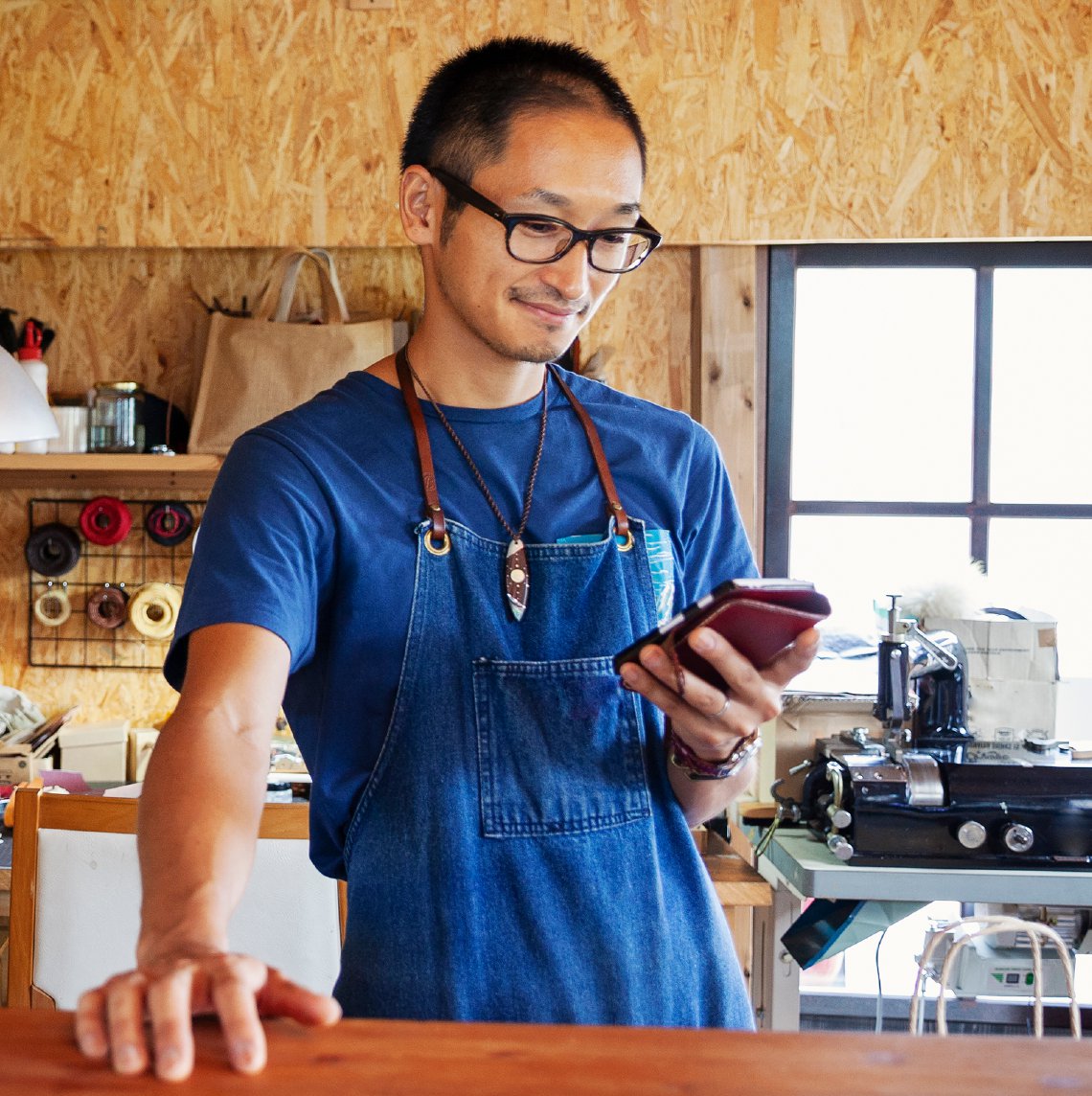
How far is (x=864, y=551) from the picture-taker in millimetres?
3457

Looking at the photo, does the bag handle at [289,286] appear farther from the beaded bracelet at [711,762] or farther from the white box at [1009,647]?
the beaded bracelet at [711,762]

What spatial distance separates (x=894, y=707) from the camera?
248 centimetres

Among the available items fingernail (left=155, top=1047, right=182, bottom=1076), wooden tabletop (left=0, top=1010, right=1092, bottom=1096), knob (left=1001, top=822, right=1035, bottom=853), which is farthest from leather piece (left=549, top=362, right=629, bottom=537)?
knob (left=1001, top=822, right=1035, bottom=853)

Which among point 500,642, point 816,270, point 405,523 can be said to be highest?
point 816,270

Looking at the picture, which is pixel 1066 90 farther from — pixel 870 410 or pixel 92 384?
pixel 92 384

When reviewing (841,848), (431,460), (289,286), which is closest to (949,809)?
(841,848)

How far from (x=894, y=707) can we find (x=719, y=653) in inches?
57.8

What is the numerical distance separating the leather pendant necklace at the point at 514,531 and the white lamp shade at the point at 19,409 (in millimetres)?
1233

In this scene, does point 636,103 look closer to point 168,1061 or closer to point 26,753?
point 26,753

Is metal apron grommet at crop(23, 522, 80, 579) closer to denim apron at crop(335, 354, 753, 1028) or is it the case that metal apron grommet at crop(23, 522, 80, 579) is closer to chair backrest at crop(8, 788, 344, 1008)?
chair backrest at crop(8, 788, 344, 1008)

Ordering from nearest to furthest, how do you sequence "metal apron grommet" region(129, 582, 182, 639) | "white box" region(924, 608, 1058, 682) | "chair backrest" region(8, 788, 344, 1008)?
"chair backrest" region(8, 788, 344, 1008), "white box" region(924, 608, 1058, 682), "metal apron grommet" region(129, 582, 182, 639)

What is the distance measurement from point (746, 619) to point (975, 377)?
2477mm

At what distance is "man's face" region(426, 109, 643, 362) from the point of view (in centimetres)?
128

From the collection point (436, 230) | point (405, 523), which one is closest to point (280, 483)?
point (405, 523)
